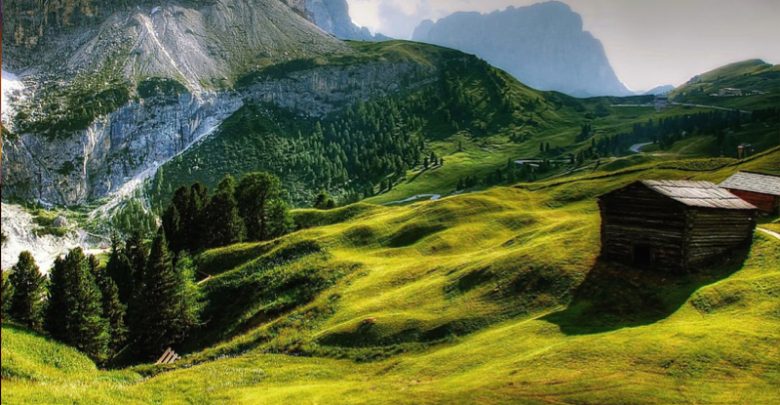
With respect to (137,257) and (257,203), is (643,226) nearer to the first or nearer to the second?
(137,257)

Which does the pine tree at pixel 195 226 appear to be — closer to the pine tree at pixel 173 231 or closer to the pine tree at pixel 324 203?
the pine tree at pixel 173 231

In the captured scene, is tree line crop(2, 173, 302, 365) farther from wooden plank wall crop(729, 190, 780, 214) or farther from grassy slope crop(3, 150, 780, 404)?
wooden plank wall crop(729, 190, 780, 214)

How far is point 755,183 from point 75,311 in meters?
78.2

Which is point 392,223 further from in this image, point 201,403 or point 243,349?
point 201,403

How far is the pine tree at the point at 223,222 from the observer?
98.9 m

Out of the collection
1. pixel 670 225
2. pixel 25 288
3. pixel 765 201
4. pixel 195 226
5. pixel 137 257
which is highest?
pixel 670 225

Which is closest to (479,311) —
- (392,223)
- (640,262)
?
(640,262)

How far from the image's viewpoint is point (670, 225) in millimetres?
43188

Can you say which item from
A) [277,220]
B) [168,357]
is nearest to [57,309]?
[168,357]

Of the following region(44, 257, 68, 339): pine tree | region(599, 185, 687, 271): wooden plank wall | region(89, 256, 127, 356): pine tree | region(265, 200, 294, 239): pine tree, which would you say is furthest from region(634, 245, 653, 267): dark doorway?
region(265, 200, 294, 239): pine tree

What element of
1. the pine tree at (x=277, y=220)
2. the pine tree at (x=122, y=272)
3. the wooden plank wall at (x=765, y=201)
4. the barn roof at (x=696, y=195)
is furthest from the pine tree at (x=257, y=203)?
the wooden plank wall at (x=765, y=201)

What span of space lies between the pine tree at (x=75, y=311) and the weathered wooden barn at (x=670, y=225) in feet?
164

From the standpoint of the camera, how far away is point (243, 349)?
50.8 metres

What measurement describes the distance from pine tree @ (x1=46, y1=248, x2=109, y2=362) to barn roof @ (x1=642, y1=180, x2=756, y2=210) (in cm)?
5424
